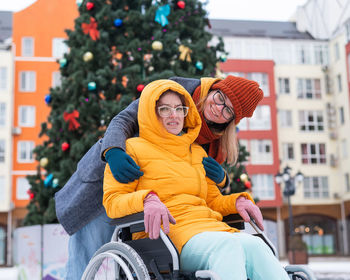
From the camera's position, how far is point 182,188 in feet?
9.50

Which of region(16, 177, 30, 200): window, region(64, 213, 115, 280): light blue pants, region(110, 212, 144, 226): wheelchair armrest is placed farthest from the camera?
region(16, 177, 30, 200): window

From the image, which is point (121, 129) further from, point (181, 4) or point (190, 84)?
point (181, 4)

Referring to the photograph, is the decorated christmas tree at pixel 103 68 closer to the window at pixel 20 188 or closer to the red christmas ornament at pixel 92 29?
the red christmas ornament at pixel 92 29

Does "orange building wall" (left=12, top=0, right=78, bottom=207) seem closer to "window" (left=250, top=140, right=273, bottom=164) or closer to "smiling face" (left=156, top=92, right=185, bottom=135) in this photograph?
"window" (left=250, top=140, right=273, bottom=164)

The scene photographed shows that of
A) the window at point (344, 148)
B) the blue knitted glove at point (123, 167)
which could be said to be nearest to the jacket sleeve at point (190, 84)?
the blue knitted glove at point (123, 167)

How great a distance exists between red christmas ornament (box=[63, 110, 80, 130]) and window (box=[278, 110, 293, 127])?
30.1m

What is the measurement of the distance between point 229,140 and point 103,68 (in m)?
5.16

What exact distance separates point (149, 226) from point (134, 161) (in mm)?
407

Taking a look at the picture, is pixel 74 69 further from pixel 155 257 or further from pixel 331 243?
pixel 331 243

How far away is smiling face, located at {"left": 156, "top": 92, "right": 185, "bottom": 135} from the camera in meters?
2.99

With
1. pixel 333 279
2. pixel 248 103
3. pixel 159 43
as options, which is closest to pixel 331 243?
pixel 333 279

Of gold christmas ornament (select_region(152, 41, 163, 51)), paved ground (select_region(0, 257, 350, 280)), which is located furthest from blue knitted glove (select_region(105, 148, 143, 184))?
paved ground (select_region(0, 257, 350, 280))

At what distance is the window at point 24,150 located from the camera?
30969 mm

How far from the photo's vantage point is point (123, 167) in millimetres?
2773
